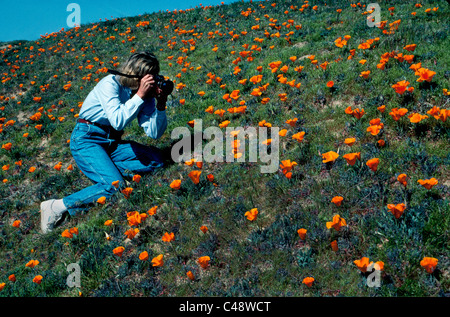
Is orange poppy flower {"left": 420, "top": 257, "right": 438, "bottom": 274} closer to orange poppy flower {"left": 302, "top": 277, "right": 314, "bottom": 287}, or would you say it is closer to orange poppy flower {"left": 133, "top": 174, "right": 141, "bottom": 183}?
orange poppy flower {"left": 302, "top": 277, "right": 314, "bottom": 287}

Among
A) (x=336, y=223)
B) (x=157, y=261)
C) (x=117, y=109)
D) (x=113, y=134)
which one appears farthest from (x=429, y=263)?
(x=113, y=134)

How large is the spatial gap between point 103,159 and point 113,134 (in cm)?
68

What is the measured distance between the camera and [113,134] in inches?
239

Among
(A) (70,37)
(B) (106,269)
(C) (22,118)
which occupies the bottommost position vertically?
(B) (106,269)

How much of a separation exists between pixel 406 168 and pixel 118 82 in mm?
4417

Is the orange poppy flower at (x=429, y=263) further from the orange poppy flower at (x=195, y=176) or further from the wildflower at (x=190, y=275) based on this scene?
the orange poppy flower at (x=195, y=176)

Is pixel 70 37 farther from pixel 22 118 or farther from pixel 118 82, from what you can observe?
pixel 118 82

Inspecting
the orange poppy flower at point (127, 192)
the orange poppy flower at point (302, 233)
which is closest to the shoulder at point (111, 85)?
the orange poppy flower at point (127, 192)

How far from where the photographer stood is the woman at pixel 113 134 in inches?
206

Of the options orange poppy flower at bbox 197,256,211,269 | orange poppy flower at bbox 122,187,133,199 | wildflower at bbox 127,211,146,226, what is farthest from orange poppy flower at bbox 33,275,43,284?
orange poppy flower at bbox 197,256,211,269

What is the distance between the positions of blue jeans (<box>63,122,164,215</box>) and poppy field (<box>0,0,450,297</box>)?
0.20 m

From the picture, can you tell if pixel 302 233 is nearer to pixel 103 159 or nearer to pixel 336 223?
pixel 336 223

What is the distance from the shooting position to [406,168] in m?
3.91
